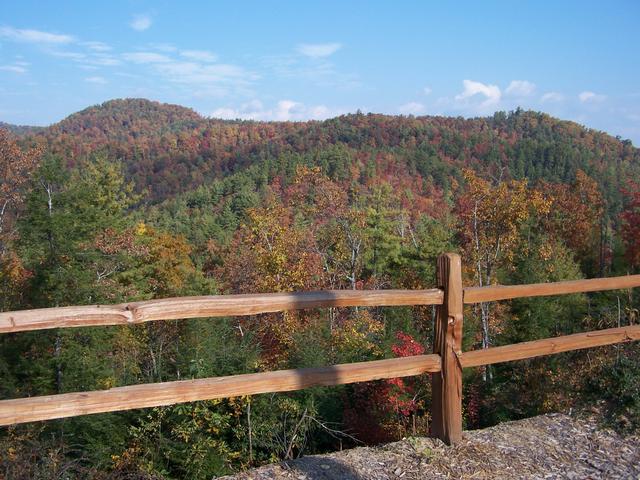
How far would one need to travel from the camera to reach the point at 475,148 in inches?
5133

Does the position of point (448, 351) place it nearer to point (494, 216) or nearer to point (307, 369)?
point (307, 369)

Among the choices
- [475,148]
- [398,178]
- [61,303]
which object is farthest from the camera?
[475,148]

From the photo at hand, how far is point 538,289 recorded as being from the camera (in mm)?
4344

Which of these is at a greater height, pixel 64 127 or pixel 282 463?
pixel 64 127

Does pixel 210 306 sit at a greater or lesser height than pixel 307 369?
greater

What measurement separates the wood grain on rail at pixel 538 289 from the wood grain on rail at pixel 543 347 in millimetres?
374

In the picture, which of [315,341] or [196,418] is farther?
[315,341]

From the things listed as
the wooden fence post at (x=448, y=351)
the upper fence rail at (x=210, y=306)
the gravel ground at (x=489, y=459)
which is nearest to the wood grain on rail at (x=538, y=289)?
the upper fence rail at (x=210, y=306)

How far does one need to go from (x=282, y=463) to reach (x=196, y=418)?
6.09 meters

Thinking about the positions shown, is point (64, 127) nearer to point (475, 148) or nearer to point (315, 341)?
point (475, 148)

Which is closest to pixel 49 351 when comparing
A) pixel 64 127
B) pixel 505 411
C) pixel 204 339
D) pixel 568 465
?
pixel 204 339

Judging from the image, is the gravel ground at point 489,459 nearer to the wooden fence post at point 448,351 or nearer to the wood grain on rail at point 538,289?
the wooden fence post at point 448,351

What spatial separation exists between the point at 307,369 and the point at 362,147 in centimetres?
12794

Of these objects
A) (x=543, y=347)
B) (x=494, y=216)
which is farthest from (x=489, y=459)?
(x=494, y=216)
